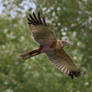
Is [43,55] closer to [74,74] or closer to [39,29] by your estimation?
[74,74]

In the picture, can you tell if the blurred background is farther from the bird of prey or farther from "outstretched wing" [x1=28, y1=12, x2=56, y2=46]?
"outstretched wing" [x1=28, y1=12, x2=56, y2=46]

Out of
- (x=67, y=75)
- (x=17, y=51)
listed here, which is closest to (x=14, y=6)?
(x=17, y=51)

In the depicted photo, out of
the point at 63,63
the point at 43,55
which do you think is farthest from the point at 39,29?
the point at 43,55

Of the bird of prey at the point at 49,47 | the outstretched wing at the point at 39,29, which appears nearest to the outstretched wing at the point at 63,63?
the bird of prey at the point at 49,47

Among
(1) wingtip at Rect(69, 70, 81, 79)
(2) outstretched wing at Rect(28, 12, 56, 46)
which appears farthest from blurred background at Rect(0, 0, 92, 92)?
(2) outstretched wing at Rect(28, 12, 56, 46)

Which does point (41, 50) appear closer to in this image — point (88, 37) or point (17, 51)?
point (17, 51)

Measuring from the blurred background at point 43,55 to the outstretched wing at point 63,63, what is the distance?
144 mm

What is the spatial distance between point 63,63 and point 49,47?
52cm

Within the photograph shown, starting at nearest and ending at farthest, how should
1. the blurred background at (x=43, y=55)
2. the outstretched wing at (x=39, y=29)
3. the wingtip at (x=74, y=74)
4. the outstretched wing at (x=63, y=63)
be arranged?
the outstretched wing at (x=39, y=29)
the outstretched wing at (x=63, y=63)
the wingtip at (x=74, y=74)
the blurred background at (x=43, y=55)

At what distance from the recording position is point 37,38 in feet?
12.8

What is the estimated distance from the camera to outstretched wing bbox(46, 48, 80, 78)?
175 inches

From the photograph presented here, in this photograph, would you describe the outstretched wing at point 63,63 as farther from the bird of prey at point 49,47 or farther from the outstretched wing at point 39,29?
the outstretched wing at point 39,29

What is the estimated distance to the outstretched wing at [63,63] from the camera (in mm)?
4441

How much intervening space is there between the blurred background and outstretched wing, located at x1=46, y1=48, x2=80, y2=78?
14cm
